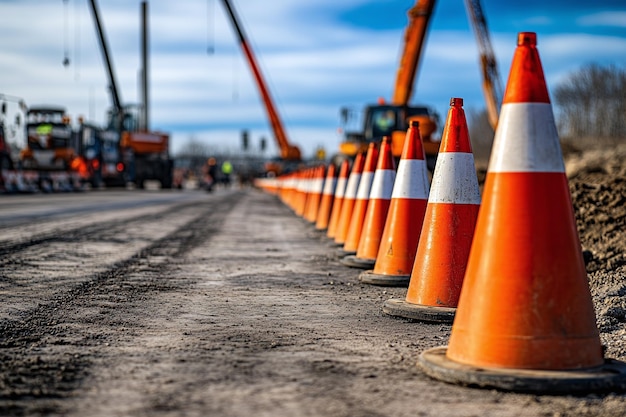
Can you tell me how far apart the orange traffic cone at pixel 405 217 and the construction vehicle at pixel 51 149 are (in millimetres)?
30427

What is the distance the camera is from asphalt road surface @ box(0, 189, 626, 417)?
10.9 feet

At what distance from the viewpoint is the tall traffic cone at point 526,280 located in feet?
11.9

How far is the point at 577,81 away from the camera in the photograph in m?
91.2

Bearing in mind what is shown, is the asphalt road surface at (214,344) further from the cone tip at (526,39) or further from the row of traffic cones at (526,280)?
the cone tip at (526,39)

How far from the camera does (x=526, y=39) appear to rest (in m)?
4.02

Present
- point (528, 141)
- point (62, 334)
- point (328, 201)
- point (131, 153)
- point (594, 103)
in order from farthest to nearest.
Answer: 1. point (594, 103)
2. point (131, 153)
3. point (328, 201)
4. point (62, 334)
5. point (528, 141)

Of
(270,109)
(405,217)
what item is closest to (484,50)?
(270,109)

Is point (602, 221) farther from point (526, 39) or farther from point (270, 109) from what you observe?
point (270, 109)

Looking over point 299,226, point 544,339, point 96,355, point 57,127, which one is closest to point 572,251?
point 544,339

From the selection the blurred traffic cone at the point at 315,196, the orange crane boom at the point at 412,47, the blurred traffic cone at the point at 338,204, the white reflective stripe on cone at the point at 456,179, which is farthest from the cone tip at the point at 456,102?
the orange crane boom at the point at 412,47

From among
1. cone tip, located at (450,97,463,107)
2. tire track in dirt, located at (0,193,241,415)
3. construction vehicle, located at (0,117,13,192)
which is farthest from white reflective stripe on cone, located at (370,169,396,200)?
construction vehicle, located at (0,117,13,192)

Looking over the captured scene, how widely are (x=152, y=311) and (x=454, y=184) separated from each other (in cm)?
197

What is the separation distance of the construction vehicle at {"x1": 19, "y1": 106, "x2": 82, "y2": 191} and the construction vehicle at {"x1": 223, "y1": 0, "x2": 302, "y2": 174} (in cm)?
1388

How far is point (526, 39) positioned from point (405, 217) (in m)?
3.04
